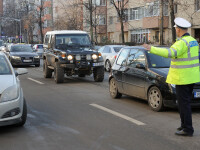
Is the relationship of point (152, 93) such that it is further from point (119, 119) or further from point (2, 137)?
point (2, 137)

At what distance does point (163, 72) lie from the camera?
27.1 ft

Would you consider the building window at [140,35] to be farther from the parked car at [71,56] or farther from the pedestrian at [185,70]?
the pedestrian at [185,70]

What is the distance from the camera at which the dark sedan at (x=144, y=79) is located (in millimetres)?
7930

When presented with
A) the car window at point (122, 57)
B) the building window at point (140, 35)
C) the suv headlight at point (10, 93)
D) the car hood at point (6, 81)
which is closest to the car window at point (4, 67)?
the car hood at point (6, 81)

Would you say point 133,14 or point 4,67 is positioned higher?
point 133,14

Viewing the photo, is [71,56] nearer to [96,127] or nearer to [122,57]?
[122,57]

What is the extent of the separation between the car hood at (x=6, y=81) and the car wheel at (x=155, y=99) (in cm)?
317

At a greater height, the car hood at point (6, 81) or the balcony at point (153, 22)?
the balcony at point (153, 22)

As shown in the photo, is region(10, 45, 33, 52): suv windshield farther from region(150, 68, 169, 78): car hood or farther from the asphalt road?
region(150, 68, 169, 78): car hood

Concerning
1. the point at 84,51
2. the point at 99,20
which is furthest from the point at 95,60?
the point at 99,20

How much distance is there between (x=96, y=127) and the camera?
6746mm

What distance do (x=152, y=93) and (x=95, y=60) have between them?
6440 mm

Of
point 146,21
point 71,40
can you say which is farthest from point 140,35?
point 71,40

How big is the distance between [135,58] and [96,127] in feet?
10.3
